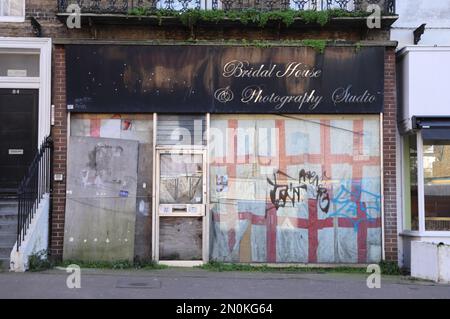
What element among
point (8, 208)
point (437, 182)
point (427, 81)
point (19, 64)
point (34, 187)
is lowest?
point (8, 208)

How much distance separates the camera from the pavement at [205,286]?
877 cm

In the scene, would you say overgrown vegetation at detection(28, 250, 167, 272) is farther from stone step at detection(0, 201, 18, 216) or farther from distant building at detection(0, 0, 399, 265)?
stone step at detection(0, 201, 18, 216)

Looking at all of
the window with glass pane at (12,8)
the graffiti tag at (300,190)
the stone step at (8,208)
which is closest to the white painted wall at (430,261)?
the graffiti tag at (300,190)

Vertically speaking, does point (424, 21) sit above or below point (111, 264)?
above

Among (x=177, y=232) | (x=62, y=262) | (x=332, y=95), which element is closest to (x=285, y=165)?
(x=332, y=95)

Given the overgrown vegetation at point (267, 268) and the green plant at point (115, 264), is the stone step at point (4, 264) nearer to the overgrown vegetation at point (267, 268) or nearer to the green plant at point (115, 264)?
the green plant at point (115, 264)

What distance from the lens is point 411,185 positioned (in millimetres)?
12273

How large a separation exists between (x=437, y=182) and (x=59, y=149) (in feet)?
22.7

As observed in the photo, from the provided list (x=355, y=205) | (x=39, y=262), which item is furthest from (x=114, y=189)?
(x=355, y=205)

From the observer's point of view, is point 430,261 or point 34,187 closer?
point 430,261

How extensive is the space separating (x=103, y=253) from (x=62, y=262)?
0.72m

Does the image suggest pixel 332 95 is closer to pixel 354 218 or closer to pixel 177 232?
pixel 354 218

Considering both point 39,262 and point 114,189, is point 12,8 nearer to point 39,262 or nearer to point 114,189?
point 114,189

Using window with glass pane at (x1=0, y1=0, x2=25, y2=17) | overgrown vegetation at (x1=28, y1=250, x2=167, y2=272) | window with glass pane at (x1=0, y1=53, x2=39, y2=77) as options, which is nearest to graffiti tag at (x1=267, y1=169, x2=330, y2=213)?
overgrown vegetation at (x1=28, y1=250, x2=167, y2=272)
